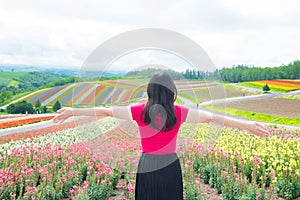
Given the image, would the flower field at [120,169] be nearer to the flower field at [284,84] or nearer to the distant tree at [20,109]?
the distant tree at [20,109]

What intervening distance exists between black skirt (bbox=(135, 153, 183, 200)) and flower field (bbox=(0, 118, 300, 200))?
0.12 m

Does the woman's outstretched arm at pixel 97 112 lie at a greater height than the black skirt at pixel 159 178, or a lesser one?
greater

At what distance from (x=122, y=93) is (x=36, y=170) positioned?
243 cm

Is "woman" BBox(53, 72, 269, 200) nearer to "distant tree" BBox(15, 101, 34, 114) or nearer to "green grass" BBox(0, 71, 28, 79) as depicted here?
"distant tree" BBox(15, 101, 34, 114)

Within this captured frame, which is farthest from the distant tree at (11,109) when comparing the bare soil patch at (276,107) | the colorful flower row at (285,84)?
the colorful flower row at (285,84)

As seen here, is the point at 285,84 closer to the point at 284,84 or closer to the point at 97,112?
the point at 284,84

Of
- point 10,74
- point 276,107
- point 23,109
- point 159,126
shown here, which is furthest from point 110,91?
point 10,74

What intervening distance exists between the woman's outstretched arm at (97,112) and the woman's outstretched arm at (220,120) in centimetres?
38

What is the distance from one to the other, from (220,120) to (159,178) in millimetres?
556

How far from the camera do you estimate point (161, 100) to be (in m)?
1.78

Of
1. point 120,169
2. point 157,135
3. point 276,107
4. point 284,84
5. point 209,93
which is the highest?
point 209,93

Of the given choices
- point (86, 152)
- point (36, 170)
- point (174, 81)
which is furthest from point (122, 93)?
point (86, 152)

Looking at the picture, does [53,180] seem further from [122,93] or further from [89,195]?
[122,93]

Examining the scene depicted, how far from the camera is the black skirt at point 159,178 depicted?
6.50 feet
